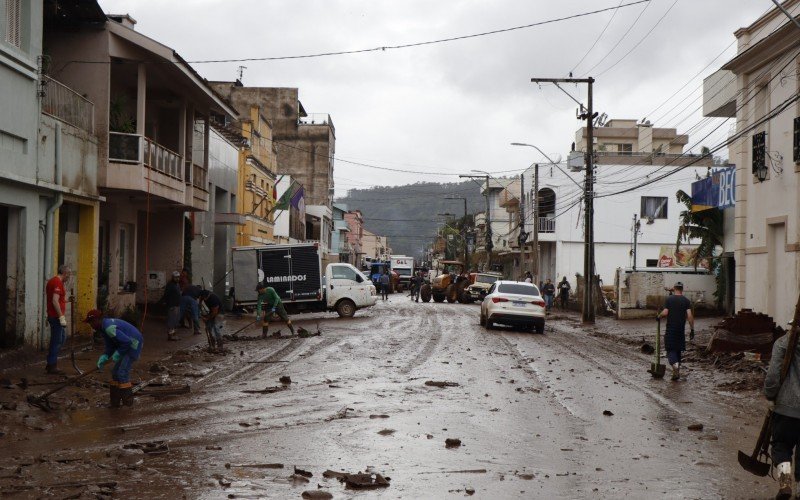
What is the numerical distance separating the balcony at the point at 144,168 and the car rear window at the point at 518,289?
411 inches

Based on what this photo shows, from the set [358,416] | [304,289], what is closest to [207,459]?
[358,416]

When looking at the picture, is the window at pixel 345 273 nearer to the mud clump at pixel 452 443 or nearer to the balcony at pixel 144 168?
the balcony at pixel 144 168

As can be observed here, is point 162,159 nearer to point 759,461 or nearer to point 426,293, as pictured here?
point 759,461

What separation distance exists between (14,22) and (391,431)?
1168 centimetres

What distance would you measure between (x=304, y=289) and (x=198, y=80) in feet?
32.2

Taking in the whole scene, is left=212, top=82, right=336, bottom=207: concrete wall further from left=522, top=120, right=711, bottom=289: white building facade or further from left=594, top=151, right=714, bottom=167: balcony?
left=594, top=151, right=714, bottom=167: balcony

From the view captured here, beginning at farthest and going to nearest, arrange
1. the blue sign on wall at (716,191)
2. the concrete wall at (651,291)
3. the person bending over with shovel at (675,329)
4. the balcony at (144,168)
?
1. the concrete wall at (651,291)
2. the blue sign on wall at (716,191)
3. the balcony at (144,168)
4. the person bending over with shovel at (675,329)

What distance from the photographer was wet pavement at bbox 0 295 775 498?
25.6ft

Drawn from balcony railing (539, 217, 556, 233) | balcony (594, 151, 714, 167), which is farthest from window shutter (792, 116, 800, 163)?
balcony (594, 151, 714, 167)

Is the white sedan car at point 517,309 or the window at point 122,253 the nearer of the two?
the window at point 122,253

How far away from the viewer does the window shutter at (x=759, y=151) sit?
23172 mm

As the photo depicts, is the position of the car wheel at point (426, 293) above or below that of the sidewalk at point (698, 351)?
above

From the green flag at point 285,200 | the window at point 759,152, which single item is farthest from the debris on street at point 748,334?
the green flag at point 285,200

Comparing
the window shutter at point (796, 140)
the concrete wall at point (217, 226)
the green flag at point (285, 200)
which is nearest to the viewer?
the window shutter at point (796, 140)
